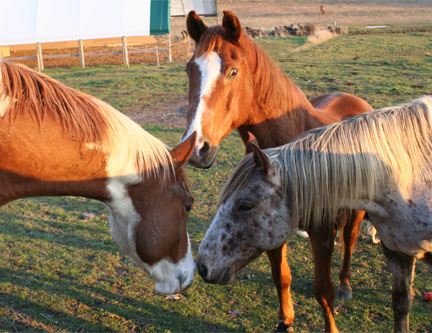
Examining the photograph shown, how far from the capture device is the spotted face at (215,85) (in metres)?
2.68

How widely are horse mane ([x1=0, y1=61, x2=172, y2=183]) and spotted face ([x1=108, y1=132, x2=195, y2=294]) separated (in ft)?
0.26

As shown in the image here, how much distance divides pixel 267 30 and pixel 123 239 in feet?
75.6

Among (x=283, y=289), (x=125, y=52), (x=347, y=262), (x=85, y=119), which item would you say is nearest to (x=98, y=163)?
(x=85, y=119)

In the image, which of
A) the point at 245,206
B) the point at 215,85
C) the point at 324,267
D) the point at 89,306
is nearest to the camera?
the point at 245,206

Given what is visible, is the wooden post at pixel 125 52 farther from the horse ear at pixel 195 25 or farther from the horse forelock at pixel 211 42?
the horse forelock at pixel 211 42

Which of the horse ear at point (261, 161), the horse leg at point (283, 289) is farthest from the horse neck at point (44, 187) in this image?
the horse leg at point (283, 289)

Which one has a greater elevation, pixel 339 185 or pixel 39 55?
pixel 39 55

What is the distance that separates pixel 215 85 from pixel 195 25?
0.51 metres

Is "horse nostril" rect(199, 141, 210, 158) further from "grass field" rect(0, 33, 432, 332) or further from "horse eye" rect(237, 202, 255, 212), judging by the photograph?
"grass field" rect(0, 33, 432, 332)

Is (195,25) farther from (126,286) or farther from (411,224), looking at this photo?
(126,286)

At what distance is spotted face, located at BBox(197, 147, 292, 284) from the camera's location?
233 centimetres

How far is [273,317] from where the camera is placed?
3.36 meters

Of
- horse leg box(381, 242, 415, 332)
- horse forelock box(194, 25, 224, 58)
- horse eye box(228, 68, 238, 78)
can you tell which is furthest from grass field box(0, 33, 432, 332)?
horse forelock box(194, 25, 224, 58)

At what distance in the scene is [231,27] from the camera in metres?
2.69
